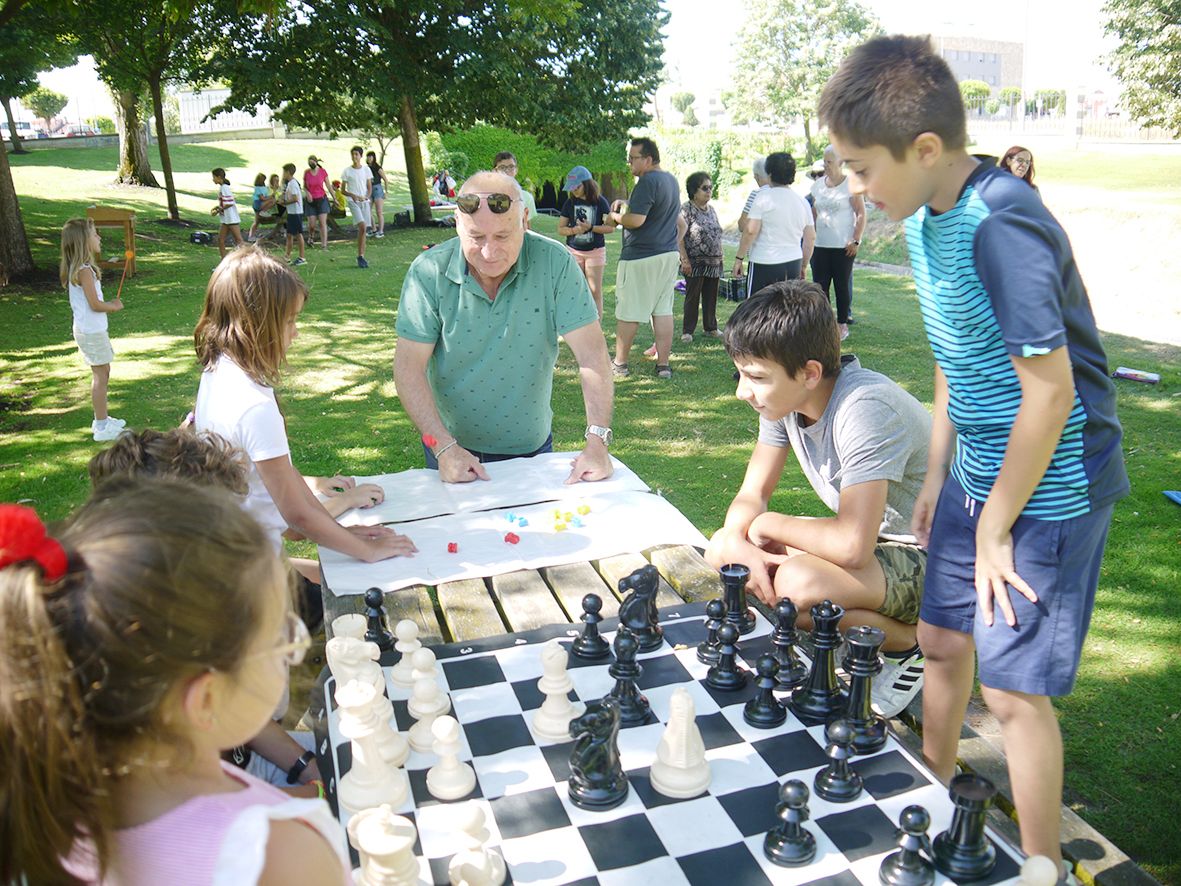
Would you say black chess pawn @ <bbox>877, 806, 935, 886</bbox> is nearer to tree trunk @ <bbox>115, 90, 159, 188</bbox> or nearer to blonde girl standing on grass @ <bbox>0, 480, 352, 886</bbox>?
blonde girl standing on grass @ <bbox>0, 480, 352, 886</bbox>

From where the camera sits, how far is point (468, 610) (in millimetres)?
2273

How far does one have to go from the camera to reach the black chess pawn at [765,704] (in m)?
1.77

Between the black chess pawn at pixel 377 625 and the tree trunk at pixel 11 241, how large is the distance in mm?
10511

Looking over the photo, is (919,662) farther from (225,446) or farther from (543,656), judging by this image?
(225,446)

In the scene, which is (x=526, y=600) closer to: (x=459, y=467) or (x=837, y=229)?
(x=459, y=467)

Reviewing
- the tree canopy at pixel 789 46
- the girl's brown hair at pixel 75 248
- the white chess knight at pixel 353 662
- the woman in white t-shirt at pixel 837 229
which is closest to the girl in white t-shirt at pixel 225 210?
the girl's brown hair at pixel 75 248

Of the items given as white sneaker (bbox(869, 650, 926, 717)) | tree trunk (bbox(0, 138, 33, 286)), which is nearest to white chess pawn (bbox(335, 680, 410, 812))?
white sneaker (bbox(869, 650, 926, 717))

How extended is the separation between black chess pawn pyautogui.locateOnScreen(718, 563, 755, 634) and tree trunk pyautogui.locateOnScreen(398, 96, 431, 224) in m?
16.1

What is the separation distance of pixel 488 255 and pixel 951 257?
68.1 inches

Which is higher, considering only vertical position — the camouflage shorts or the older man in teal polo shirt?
the older man in teal polo shirt

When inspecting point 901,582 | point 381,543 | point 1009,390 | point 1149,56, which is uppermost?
point 1149,56

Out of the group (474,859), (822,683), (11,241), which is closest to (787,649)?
(822,683)

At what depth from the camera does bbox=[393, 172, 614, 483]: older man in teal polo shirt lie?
3.08 meters

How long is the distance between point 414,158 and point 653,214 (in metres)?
11.6
